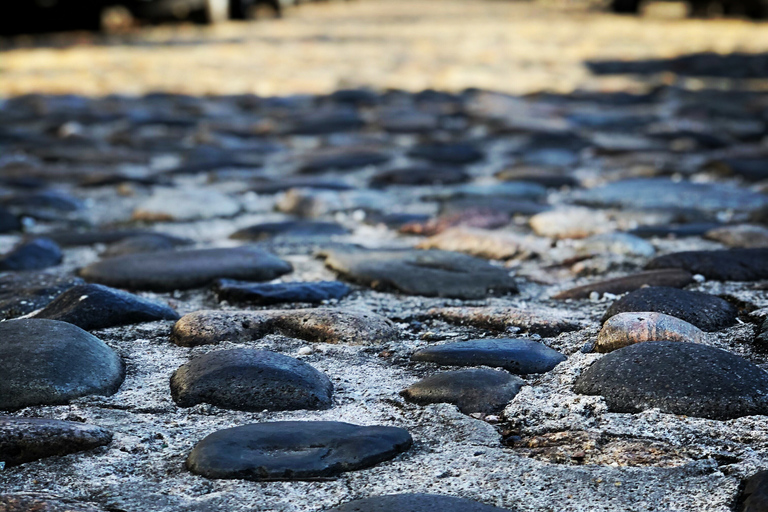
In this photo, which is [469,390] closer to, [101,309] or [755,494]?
[755,494]

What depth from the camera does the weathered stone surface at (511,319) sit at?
175cm

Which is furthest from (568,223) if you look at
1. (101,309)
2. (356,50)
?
(356,50)

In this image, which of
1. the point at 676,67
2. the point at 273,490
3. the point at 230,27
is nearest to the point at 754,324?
the point at 273,490

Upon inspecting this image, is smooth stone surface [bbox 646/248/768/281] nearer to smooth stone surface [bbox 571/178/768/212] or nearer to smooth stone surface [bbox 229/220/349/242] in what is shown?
smooth stone surface [bbox 571/178/768/212]

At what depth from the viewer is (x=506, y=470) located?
4.15 ft

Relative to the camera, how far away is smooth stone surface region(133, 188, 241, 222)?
2846mm

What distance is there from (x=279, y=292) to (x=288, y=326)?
234 mm

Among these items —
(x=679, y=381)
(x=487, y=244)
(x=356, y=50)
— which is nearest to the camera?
(x=679, y=381)

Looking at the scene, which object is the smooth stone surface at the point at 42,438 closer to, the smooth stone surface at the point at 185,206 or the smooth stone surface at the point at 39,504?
the smooth stone surface at the point at 39,504

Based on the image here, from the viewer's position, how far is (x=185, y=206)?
9.53 feet

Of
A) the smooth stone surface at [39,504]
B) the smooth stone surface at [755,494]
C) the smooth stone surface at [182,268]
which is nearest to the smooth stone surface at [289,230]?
the smooth stone surface at [182,268]

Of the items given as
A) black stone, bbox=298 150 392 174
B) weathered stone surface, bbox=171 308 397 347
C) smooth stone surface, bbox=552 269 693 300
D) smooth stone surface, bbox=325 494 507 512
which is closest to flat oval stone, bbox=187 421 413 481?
smooth stone surface, bbox=325 494 507 512

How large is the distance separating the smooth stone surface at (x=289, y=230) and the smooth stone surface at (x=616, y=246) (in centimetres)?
69

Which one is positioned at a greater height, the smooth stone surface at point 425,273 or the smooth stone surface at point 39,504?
the smooth stone surface at point 39,504
